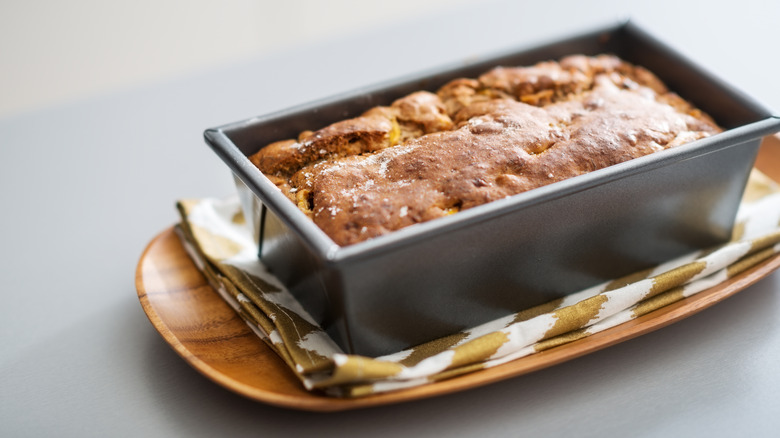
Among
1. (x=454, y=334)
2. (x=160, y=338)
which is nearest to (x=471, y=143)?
(x=454, y=334)

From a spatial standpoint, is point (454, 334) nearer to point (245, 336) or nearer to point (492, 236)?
point (492, 236)

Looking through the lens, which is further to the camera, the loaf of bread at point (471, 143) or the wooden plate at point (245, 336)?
the loaf of bread at point (471, 143)

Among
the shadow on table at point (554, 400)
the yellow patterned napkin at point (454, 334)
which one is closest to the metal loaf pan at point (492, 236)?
the yellow patterned napkin at point (454, 334)

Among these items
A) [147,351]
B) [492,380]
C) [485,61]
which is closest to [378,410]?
[492,380]

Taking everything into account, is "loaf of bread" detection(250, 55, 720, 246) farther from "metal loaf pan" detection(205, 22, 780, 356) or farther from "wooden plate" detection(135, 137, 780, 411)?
"wooden plate" detection(135, 137, 780, 411)

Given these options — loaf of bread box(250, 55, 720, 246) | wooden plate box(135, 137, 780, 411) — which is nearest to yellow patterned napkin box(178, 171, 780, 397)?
wooden plate box(135, 137, 780, 411)

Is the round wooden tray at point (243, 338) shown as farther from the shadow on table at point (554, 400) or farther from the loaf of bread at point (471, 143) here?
the loaf of bread at point (471, 143)
